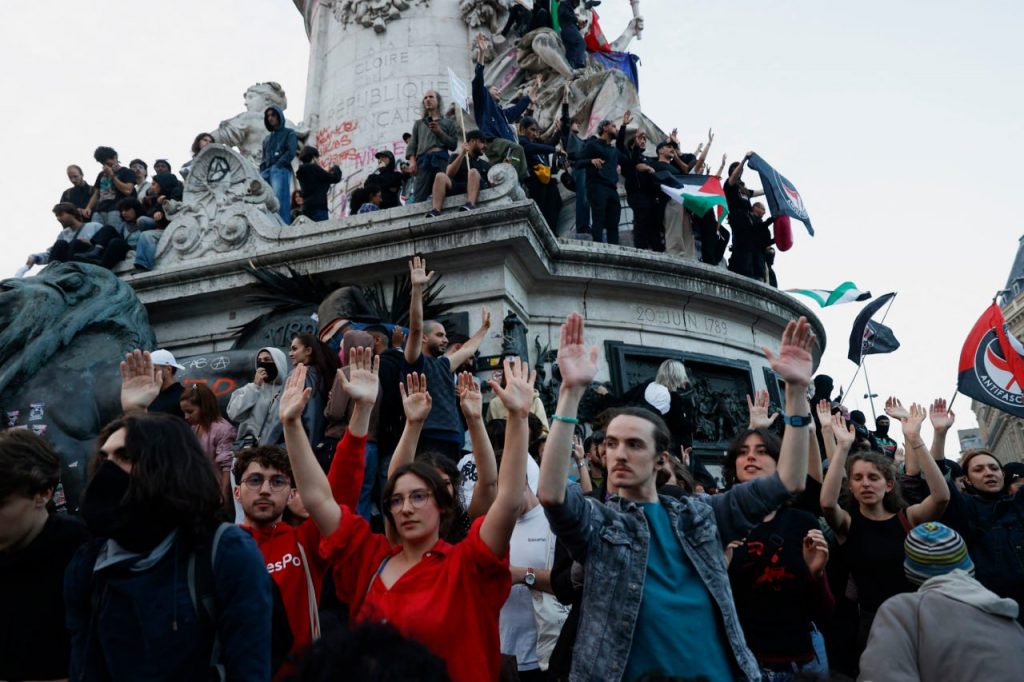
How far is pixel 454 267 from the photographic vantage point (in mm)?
9273

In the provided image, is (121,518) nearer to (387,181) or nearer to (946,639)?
(946,639)

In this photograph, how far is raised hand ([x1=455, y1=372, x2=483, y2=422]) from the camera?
3967 millimetres

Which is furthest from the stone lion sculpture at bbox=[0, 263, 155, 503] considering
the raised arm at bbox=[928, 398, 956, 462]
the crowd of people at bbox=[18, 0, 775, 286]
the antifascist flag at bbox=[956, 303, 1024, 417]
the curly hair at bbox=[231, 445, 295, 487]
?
the antifascist flag at bbox=[956, 303, 1024, 417]

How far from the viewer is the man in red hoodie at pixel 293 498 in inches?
133

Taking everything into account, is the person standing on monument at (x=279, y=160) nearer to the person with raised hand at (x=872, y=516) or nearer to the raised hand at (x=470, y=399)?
the raised hand at (x=470, y=399)

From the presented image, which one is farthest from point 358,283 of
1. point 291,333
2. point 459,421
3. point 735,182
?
point 735,182

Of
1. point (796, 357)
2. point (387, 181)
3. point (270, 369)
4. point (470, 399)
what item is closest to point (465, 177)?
point (387, 181)

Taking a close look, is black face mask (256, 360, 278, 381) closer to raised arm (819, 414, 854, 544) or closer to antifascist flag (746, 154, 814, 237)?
raised arm (819, 414, 854, 544)

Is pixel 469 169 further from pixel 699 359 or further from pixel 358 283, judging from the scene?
pixel 699 359

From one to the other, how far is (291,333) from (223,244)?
2092 mm

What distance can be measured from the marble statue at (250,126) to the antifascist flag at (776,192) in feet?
33.4

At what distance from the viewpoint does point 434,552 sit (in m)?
3.30

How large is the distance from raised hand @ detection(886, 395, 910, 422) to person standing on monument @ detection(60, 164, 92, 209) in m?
11.9

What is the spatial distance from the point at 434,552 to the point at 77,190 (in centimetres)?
1231
